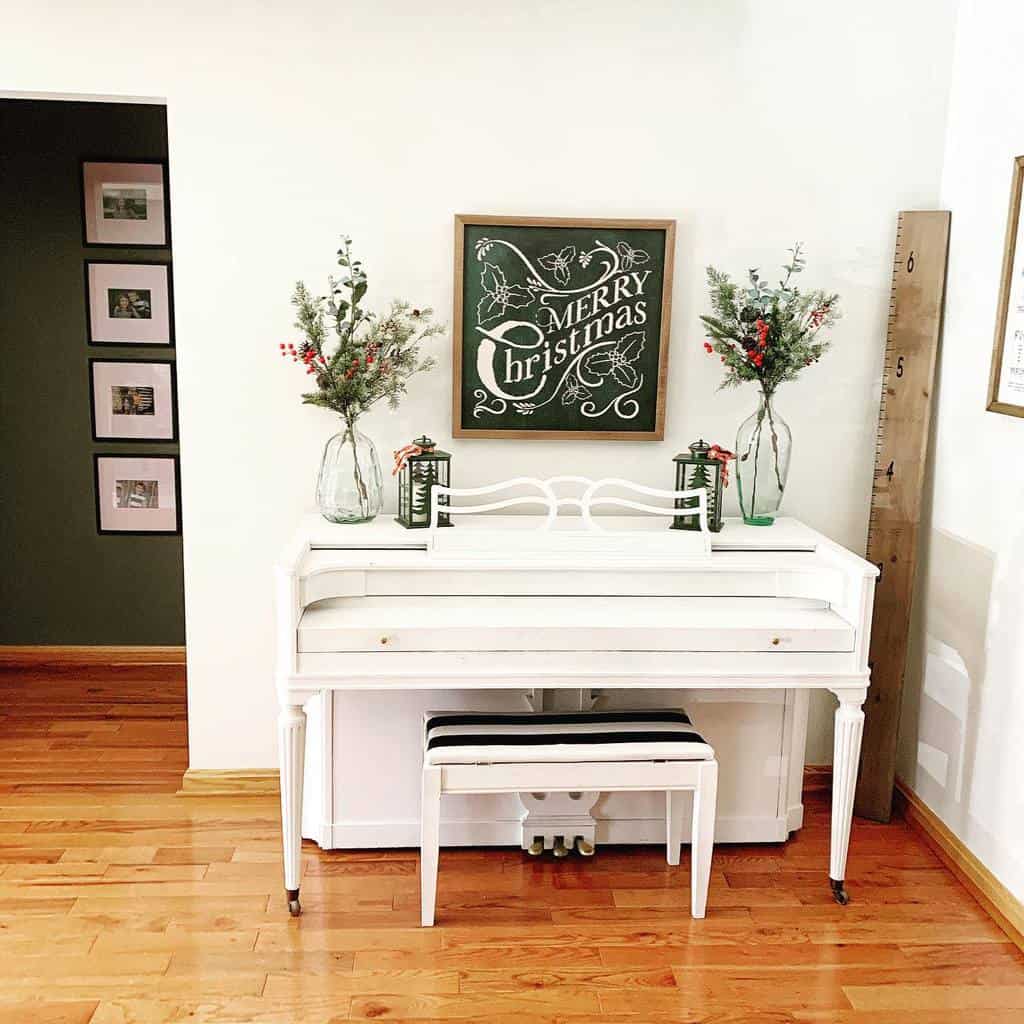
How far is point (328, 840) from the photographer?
10.7ft

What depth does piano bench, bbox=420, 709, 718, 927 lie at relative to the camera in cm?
281

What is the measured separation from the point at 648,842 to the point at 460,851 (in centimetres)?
54

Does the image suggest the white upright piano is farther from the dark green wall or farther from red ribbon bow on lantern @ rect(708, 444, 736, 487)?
the dark green wall

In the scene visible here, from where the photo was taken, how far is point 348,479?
322 centimetres

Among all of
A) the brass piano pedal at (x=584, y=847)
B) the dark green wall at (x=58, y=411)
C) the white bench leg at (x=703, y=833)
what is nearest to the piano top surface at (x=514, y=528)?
the white bench leg at (x=703, y=833)

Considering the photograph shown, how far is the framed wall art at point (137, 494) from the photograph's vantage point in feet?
15.1

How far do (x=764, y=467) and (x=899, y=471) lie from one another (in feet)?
1.40

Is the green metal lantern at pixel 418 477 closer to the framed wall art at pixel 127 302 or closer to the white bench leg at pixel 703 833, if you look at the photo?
the white bench leg at pixel 703 833

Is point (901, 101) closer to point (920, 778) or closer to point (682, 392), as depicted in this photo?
point (682, 392)

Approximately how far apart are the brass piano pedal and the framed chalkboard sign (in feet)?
3.82

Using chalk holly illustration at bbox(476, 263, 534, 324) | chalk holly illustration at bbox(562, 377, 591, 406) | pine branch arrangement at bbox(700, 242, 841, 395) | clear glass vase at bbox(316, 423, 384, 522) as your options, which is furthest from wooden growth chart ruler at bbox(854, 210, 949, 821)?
clear glass vase at bbox(316, 423, 384, 522)

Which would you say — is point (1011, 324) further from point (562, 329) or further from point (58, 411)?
point (58, 411)

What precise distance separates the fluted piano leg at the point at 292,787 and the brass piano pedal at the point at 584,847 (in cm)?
79

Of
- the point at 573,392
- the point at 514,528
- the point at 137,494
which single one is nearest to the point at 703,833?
the point at 514,528
